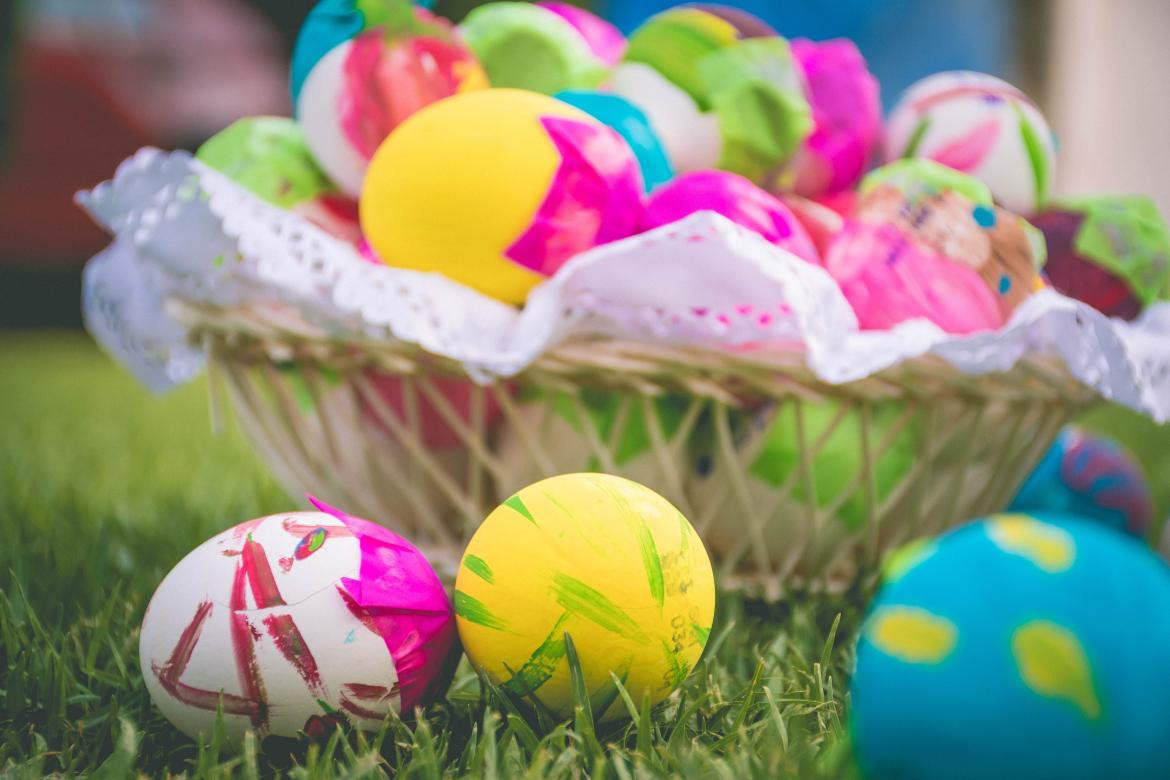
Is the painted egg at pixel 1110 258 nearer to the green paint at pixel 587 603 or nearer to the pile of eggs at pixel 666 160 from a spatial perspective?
the pile of eggs at pixel 666 160

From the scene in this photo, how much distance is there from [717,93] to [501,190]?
1.07ft

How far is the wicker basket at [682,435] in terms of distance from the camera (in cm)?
88

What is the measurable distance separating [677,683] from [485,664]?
133 mm

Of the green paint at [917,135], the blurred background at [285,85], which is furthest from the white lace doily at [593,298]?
the blurred background at [285,85]

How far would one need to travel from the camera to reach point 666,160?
1.08 meters

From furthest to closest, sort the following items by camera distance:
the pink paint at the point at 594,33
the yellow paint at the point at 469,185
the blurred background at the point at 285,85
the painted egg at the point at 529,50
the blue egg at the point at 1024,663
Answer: the blurred background at the point at 285,85
the pink paint at the point at 594,33
the painted egg at the point at 529,50
the yellow paint at the point at 469,185
the blue egg at the point at 1024,663

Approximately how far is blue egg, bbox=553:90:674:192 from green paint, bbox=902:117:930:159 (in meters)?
0.33

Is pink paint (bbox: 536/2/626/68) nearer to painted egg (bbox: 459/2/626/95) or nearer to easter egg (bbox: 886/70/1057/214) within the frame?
painted egg (bbox: 459/2/626/95)

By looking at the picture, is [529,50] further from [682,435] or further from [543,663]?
[543,663]

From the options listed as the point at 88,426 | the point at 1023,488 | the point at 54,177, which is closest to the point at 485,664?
the point at 1023,488

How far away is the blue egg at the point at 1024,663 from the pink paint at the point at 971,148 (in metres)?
0.74

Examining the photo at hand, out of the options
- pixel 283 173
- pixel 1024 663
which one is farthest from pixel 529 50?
pixel 1024 663

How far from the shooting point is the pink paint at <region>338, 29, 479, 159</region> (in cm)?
Result: 103

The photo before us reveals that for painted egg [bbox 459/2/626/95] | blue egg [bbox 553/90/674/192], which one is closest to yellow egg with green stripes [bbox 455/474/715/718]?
blue egg [bbox 553/90/674/192]
